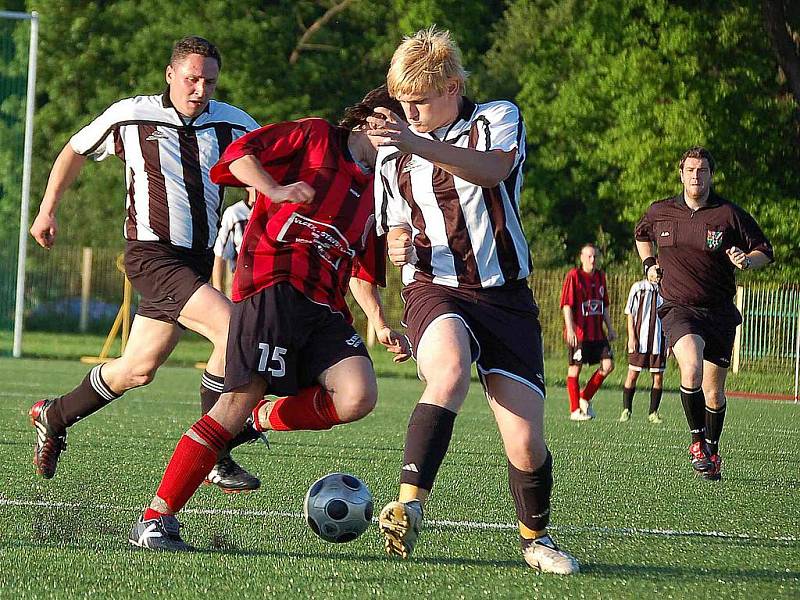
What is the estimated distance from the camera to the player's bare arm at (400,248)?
497 cm

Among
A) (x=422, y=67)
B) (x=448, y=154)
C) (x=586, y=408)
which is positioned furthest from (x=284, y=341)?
(x=586, y=408)

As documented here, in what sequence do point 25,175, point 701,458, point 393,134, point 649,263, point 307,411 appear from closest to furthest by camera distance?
point 393,134 → point 307,411 → point 701,458 → point 649,263 → point 25,175

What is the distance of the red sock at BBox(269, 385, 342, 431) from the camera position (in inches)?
214

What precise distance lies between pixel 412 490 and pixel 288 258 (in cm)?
103

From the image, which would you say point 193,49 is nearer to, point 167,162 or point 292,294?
point 167,162

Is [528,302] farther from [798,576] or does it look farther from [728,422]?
[728,422]

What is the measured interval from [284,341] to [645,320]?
10.6 meters

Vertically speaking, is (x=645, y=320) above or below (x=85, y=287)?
above

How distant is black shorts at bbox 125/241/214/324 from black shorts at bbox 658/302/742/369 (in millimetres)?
3395

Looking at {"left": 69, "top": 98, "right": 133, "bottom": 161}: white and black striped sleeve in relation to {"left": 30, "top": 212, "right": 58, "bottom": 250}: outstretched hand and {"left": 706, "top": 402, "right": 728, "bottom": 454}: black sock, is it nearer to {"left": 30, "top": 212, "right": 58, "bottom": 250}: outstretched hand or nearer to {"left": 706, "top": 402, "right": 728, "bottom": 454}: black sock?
{"left": 30, "top": 212, "right": 58, "bottom": 250}: outstretched hand

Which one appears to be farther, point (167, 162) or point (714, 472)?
point (714, 472)

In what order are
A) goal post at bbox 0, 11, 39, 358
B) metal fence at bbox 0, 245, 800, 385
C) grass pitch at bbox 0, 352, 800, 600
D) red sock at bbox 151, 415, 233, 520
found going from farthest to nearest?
metal fence at bbox 0, 245, 800, 385 → goal post at bbox 0, 11, 39, 358 → red sock at bbox 151, 415, 233, 520 → grass pitch at bbox 0, 352, 800, 600

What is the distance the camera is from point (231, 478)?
6668 mm

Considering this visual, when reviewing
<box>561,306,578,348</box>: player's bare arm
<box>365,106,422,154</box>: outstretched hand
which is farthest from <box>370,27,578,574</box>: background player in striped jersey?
<box>561,306,578,348</box>: player's bare arm
